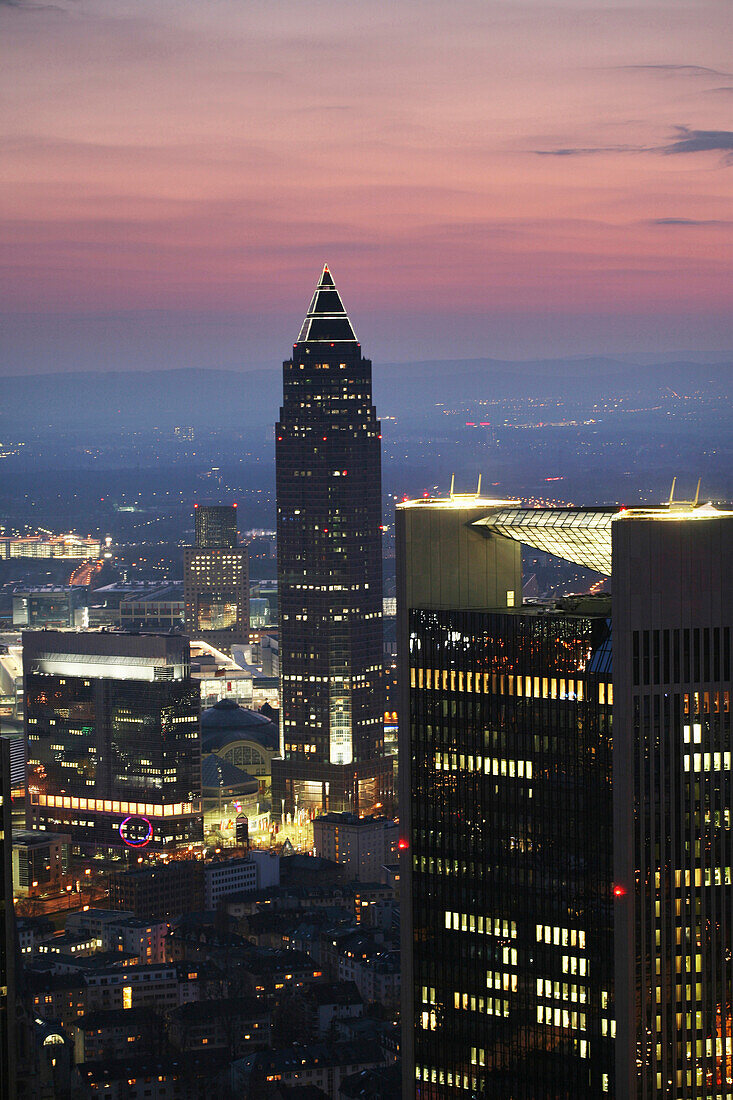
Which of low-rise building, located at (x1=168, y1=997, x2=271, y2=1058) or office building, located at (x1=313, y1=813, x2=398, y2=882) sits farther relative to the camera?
office building, located at (x1=313, y1=813, x2=398, y2=882)

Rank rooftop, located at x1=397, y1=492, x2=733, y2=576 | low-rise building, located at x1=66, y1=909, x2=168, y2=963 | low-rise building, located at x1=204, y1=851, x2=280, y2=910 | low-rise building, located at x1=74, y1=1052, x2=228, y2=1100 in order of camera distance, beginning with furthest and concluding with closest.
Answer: low-rise building, located at x1=204, y1=851, x2=280, y2=910 < low-rise building, located at x1=66, y1=909, x2=168, y2=963 < low-rise building, located at x1=74, y1=1052, x2=228, y2=1100 < rooftop, located at x1=397, y1=492, x2=733, y2=576

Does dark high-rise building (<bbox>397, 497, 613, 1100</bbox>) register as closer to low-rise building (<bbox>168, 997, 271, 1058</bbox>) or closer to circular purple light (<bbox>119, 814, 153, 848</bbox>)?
low-rise building (<bbox>168, 997, 271, 1058</bbox>)

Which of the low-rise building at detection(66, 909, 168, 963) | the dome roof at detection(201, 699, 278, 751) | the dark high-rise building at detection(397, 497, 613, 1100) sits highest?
the dark high-rise building at detection(397, 497, 613, 1100)

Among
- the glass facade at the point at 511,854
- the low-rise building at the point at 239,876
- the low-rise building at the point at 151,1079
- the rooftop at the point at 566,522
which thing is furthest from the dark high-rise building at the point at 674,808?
the low-rise building at the point at 239,876

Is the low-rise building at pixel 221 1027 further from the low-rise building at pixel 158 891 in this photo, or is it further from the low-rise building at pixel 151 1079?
the low-rise building at pixel 158 891

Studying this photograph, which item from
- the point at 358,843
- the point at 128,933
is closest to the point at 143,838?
the point at 358,843

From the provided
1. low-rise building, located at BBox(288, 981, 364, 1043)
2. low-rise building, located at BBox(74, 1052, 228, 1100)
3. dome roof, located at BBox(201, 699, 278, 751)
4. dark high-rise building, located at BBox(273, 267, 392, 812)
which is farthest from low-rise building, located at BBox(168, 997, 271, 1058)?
dome roof, located at BBox(201, 699, 278, 751)

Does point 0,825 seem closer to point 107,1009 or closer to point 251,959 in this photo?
point 107,1009
